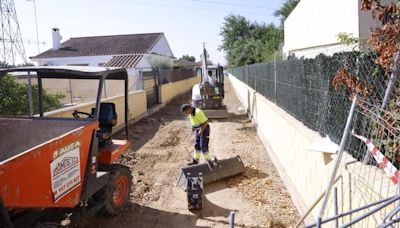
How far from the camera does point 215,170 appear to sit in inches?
301

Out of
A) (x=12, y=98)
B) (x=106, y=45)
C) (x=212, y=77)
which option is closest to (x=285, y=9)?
(x=106, y=45)

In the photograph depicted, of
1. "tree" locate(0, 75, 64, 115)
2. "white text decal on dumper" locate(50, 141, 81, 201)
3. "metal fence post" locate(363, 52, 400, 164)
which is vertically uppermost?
"metal fence post" locate(363, 52, 400, 164)

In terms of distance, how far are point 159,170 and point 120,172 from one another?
2.67m

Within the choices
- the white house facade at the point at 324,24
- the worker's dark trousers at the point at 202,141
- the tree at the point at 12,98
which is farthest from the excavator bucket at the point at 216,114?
the worker's dark trousers at the point at 202,141

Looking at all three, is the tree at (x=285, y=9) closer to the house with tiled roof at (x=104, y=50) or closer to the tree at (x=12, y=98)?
the house with tiled roof at (x=104, y=50)

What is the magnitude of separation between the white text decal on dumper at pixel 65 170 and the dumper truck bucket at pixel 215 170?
282cm

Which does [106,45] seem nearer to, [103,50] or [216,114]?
[103,50]

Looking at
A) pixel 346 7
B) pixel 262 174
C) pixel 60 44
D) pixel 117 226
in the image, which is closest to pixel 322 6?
pixel 346 7

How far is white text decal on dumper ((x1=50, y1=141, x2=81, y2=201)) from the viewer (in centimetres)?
418

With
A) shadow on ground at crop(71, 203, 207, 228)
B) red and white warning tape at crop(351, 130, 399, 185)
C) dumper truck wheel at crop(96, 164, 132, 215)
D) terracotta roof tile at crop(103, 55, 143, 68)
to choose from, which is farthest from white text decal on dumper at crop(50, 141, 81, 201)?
terracotta roof tile at crop(103, 55, 143, 68)

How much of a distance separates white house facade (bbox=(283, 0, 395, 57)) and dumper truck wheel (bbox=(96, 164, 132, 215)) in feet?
11.8

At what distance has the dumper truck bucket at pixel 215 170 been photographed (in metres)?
7.40

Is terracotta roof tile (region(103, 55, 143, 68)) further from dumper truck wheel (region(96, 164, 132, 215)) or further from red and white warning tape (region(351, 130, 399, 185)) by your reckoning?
red and white warning tape (region(351, 130, 399, 185))

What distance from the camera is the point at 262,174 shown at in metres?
8.20
